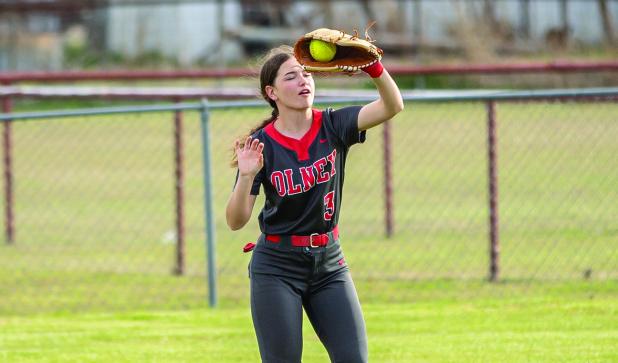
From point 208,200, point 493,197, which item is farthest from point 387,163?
point 208,200

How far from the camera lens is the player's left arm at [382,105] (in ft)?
15.4

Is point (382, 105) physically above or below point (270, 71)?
below

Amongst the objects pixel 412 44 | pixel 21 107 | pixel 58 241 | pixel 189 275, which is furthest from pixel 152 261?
pixel 412 44

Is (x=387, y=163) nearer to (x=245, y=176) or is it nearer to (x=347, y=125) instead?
(x=347, y=125)

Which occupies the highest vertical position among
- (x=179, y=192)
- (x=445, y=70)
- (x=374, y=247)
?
(x=445, y=70)

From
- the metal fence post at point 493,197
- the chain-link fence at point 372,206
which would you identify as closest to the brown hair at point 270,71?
the chain-link fence at point 372,206

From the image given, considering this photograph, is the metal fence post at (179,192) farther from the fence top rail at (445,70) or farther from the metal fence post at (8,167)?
the metal fence post at (8,167)

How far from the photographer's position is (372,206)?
13414 mm

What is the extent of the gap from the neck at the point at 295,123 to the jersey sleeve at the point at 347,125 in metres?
0.11

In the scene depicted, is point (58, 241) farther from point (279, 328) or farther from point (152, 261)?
point (279, 328)

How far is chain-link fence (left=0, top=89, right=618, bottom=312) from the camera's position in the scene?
9633 mm

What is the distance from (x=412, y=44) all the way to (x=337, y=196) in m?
21.6

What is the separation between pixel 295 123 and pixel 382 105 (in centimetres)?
40

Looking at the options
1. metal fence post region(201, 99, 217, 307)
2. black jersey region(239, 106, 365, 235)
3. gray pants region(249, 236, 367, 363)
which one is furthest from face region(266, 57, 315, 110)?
metal fence post region(201, 99, 217, 307)
